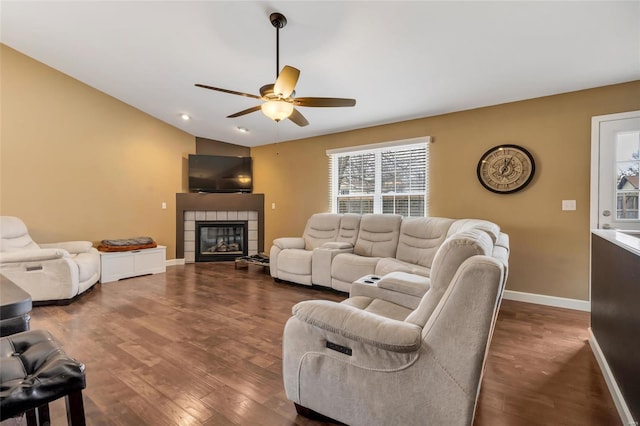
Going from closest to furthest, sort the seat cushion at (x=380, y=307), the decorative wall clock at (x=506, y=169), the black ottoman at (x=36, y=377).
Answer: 1. the black ottoman at (x=36, y=377)
2. the seat cushion at (x=380, y=307)
3. the decorative wall clock at (x=506, y=169)

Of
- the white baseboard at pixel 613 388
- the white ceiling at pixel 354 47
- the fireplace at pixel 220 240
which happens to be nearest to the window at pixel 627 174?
the white ceiling at pixel 354 47

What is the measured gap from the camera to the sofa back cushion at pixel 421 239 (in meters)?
3.63

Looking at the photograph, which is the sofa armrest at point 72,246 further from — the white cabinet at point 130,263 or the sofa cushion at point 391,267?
the sofa cushion at point 391,267

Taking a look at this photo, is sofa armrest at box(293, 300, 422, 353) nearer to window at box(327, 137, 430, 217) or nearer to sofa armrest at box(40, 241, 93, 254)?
window at box(327, 137, 430, 217)

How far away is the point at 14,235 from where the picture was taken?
12.2 feet

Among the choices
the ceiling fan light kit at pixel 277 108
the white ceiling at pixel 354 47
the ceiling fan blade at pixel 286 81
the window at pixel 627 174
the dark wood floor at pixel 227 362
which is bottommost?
the dark wood floor at pixel 227 362

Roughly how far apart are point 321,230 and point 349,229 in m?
0.53

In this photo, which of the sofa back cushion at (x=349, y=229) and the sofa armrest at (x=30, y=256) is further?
the sofa back cushion at (x=349, y=229)

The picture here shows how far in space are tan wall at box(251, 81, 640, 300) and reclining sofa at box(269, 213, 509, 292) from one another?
0.63 metres

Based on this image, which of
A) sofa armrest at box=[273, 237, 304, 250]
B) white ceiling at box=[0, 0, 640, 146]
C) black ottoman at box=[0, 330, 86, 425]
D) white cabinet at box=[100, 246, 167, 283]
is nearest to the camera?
black ottoman at box=[0, 330, 86, 425]

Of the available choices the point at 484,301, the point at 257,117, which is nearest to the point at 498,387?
the point at 484,301

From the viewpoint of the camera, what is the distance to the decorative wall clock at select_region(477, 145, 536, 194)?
3543mm

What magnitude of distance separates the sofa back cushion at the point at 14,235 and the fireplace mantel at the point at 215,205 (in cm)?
220

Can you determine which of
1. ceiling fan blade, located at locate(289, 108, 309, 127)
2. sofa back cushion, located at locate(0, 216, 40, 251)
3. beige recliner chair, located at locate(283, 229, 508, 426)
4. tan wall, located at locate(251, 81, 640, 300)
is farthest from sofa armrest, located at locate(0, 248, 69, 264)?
tan wall, located at locate(251, 81, 640, 300)
